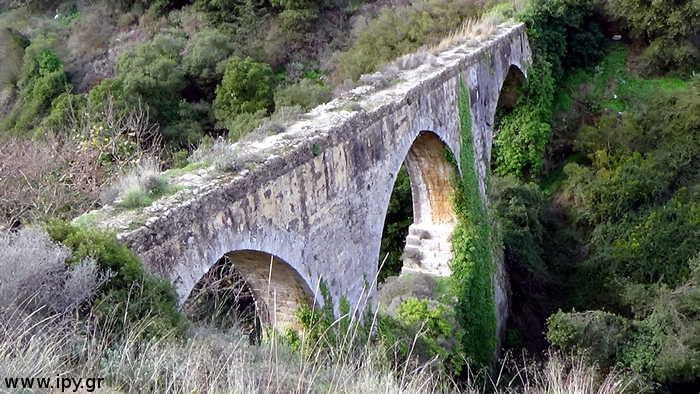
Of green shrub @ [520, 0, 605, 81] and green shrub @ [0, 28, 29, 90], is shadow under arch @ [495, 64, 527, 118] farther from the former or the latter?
green shrub @ [0, 28, 29, 90]

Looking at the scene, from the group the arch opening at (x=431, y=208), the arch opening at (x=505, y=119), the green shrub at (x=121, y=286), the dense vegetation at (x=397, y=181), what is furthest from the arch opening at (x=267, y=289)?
the arch opening at (x=505, y=119)

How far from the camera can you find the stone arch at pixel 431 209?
11.4 meters

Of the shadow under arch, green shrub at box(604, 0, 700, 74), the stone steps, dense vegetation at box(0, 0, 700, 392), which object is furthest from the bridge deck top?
green shrub at box(604, 0, 700, 74)

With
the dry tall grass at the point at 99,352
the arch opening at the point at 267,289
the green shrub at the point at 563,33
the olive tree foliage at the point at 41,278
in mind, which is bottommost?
the arch opening at the point at 267,289

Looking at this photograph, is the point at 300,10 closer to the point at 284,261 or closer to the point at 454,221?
the point at 454,221

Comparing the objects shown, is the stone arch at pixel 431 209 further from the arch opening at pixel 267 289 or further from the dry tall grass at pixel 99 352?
the dry tall grass at pixel 99 352

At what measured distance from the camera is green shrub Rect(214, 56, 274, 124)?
20.4 meters

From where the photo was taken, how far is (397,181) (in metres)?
16.5

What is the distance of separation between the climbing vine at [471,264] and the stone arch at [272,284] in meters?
4.40

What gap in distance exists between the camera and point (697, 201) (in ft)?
46.0

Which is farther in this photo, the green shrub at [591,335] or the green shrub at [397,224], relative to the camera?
the green shrub at [397,224]

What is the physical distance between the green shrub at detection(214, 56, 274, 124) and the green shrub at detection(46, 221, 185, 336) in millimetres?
16599

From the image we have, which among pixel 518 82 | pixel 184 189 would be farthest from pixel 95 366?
pixel 518 82

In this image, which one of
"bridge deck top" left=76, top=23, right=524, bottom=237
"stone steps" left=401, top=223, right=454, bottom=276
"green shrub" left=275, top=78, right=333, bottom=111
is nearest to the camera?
"bridge deck top" left=76, top=23, right=524, bottom=237
